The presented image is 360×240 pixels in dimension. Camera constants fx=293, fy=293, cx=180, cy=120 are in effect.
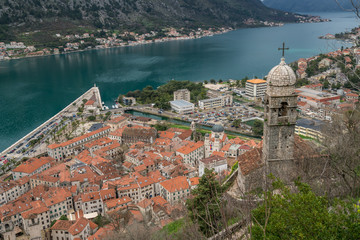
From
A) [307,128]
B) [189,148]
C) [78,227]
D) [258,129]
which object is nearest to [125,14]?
[258,129]

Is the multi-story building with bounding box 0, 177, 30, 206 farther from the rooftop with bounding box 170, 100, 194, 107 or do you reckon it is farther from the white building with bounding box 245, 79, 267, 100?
the white building with bounding box 245, 79, 267, 100

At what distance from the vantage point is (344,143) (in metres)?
9.85

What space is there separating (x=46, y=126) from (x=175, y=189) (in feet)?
88.2

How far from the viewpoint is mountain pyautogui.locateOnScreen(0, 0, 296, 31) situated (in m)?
107

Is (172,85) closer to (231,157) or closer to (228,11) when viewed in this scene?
(231,157)

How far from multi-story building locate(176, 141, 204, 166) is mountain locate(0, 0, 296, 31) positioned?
9958 cm

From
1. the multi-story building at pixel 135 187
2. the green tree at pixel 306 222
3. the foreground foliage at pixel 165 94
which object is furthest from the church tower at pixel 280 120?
the foreground foliage at pixel 165 94

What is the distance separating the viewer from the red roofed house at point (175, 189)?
67.6 feet

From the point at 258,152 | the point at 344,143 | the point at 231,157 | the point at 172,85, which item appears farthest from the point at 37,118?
the point at 344,143

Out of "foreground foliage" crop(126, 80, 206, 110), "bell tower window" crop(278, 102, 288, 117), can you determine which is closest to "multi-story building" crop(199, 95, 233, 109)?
"foreground foliage" crop(126, 80, 206, 110)

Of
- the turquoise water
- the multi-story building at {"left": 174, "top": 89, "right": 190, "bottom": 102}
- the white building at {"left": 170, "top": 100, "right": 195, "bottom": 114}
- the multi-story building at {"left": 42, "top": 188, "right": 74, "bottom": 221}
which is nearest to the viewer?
the multi-story building at {"left": 42, "top": 188, "right": 74, "bottom": 221}

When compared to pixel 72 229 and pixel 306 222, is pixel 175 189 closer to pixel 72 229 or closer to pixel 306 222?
pixel 72 229

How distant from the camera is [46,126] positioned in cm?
4022

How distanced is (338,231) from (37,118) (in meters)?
46.3
